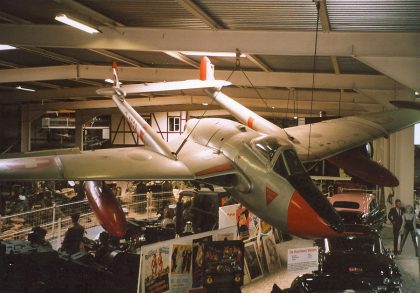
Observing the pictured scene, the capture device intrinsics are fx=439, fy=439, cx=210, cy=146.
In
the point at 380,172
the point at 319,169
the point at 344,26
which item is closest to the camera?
the point at 344,26

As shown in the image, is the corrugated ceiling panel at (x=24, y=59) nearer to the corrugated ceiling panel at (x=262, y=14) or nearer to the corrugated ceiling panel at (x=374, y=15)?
the corrugated ceiling panel at (x=262, y=14)

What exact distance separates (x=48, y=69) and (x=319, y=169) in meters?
14.1

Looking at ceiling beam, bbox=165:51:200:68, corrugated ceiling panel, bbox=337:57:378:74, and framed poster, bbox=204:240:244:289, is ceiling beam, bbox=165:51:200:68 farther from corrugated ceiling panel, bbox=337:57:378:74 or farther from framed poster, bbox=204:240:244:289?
framed poster, bbox=204:240:244:289

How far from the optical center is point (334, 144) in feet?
25.4

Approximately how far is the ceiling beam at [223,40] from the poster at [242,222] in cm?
381

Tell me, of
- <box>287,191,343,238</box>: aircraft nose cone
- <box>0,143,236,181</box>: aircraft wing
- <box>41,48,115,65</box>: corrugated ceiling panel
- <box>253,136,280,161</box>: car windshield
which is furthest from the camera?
<box>41,48,115,65</box>: corrugated ceiling panel

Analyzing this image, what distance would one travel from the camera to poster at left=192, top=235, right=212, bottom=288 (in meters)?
6.63

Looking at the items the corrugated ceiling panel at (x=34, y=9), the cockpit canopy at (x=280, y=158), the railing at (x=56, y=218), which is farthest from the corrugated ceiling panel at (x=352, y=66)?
the railing at (x=56, y=218)

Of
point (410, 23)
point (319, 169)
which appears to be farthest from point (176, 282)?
point (319, 169)

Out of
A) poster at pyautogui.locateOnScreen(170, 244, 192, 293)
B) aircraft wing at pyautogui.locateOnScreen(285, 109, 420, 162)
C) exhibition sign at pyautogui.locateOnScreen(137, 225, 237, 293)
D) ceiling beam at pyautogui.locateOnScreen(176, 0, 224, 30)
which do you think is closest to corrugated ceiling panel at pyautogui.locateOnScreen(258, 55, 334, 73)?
aircraft wing at pyautogui.locateOnScreen(285, 109, 420, 162)

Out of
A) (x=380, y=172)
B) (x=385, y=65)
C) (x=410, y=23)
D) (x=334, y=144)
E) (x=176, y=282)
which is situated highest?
(x=410, y=23)

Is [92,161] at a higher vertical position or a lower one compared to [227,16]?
lower

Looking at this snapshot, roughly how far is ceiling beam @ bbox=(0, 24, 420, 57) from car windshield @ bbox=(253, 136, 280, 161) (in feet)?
4.97

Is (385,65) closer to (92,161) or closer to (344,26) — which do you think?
(344,26)
